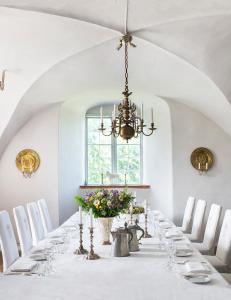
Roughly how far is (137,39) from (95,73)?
1263mm

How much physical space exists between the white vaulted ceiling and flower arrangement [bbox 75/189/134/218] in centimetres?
172

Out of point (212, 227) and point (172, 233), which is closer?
point (172, 233)

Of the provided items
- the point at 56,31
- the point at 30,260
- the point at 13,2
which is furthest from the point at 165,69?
the point at 30,260

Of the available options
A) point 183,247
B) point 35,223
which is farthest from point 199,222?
point 35,223

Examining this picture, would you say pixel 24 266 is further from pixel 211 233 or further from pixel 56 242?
pixel 211 233

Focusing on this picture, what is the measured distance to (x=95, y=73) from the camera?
18.1 feet

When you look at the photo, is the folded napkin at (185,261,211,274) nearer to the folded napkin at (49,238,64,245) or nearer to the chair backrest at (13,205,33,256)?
the folded napkin at (49,238,64,245)

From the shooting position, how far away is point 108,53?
187 inches

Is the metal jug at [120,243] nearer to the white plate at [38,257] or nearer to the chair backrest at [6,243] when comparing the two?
the white plate at [38,257]

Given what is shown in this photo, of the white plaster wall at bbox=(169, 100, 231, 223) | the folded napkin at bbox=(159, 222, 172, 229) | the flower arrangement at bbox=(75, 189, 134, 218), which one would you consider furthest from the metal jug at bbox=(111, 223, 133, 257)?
the white plaster wall at bbox=(169, 100, 231, 223)

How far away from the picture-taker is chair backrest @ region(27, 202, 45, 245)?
15.0ft

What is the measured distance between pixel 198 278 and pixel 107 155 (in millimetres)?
5621

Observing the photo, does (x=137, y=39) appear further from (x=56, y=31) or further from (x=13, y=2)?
(x=13, y=2)

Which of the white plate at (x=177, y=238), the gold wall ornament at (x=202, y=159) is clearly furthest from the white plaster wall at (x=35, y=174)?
the white plate at (x=177, y=238)
